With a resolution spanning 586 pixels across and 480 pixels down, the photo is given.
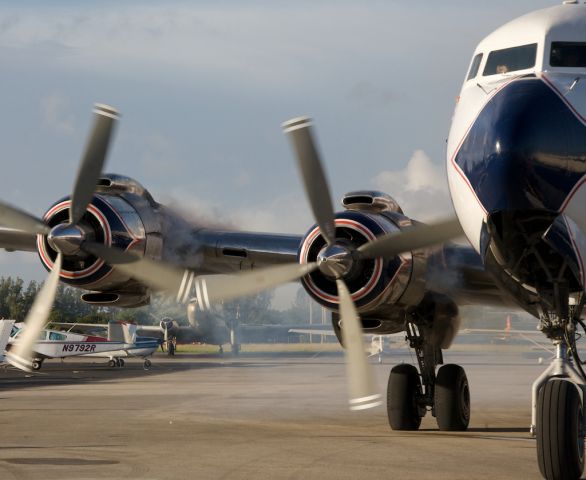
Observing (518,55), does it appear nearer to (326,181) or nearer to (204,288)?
(326,181)

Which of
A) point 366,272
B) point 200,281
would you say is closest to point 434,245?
point 366,272

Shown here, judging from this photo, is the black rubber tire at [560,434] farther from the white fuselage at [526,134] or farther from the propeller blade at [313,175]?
the propeller blade at [313,175]

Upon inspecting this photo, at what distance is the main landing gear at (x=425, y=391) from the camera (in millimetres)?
15625

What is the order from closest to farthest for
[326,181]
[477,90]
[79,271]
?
[477,90]
[326,181]
[79,271]

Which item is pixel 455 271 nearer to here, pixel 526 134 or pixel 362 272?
pixel 362 272

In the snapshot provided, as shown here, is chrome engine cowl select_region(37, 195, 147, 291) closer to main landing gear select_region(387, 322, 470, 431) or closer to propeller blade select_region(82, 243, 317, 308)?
propeller blade select_region(82, 243, 317, 308)

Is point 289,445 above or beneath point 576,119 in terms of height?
beneath

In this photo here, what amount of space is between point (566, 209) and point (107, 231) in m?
6.94

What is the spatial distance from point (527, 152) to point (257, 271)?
19.1ft

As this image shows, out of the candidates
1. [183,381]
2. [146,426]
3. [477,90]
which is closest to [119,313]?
[183,381]

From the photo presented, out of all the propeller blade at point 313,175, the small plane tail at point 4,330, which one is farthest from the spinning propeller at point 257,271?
the small plane tail at point 4,330

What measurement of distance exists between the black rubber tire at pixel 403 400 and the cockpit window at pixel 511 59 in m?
6.68

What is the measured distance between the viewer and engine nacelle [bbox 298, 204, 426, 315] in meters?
13.1

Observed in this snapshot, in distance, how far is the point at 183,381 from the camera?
3538cm
